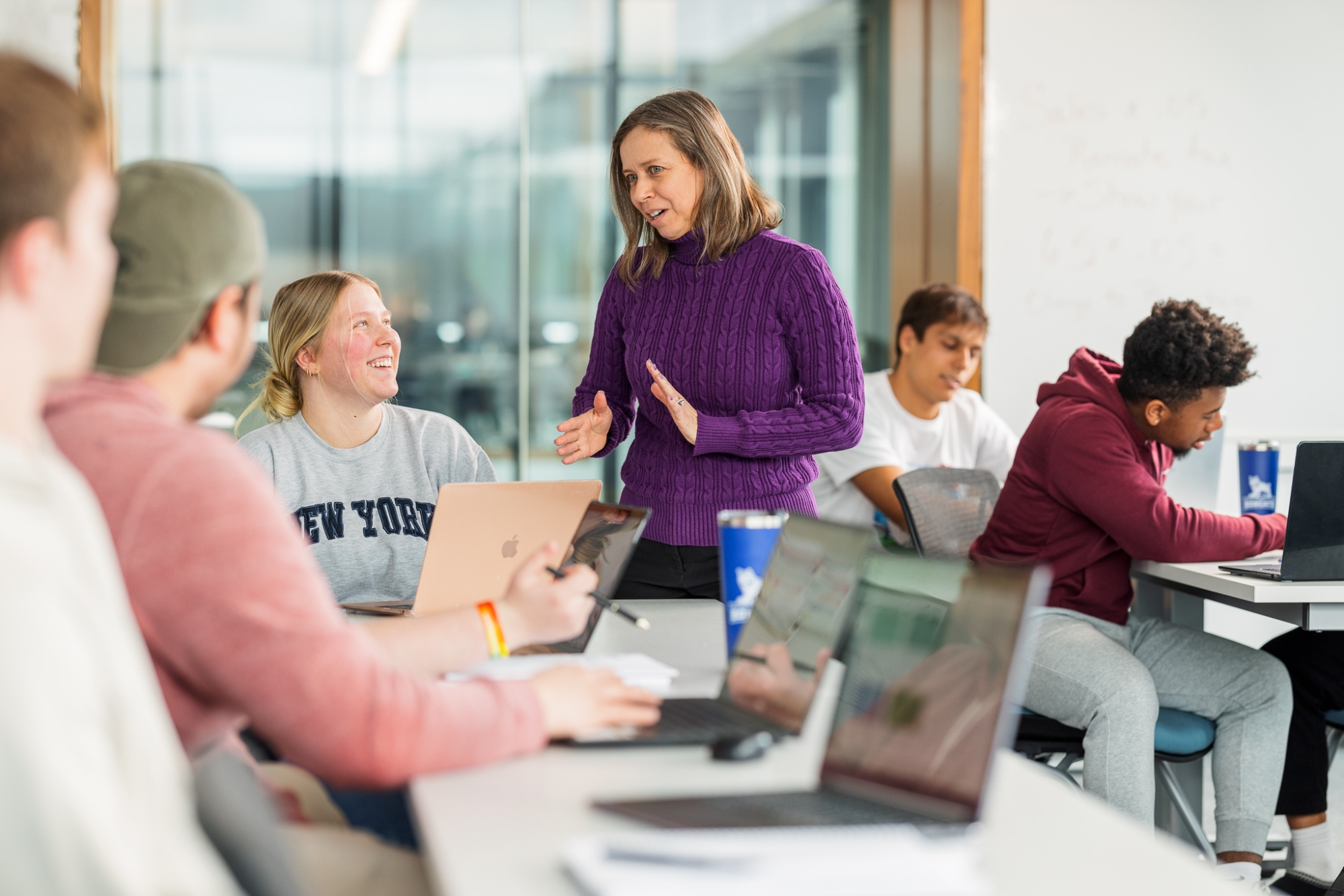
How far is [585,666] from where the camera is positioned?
1.25 meters

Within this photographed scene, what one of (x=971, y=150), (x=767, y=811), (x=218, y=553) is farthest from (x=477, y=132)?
(x=767, y=811)

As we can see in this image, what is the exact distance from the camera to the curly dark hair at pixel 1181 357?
7.57ft

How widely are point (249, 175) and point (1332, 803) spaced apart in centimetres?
365

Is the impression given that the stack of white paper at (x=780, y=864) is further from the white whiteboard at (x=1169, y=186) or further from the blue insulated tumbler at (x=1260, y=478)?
the white whiteboard at (x=1169, y=186)

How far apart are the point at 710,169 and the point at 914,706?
1376mm

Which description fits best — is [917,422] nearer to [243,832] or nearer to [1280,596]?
[1280,596]

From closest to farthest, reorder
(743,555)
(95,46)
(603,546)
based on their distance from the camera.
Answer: (743,555) → (603,546) → (95,46)

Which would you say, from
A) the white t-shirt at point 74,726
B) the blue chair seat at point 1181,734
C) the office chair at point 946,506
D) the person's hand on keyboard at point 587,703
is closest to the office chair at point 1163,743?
the blue chair seat at point 1181,734

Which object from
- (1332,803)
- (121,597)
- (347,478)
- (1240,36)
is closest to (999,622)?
A: (121,597)

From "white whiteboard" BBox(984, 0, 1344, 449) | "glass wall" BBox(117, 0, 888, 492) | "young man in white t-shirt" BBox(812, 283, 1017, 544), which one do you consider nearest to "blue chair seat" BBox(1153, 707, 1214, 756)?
"young man in white t-shirt" BBox(812, 283, 1017, 544)

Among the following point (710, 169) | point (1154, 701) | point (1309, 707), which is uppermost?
point (710, 169)

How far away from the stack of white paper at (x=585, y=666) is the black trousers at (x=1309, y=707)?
151cm

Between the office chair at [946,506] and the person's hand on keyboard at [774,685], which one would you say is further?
the office chair at [946,506]

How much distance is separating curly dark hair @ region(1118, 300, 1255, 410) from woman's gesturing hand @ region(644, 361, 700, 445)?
3.03 feet
